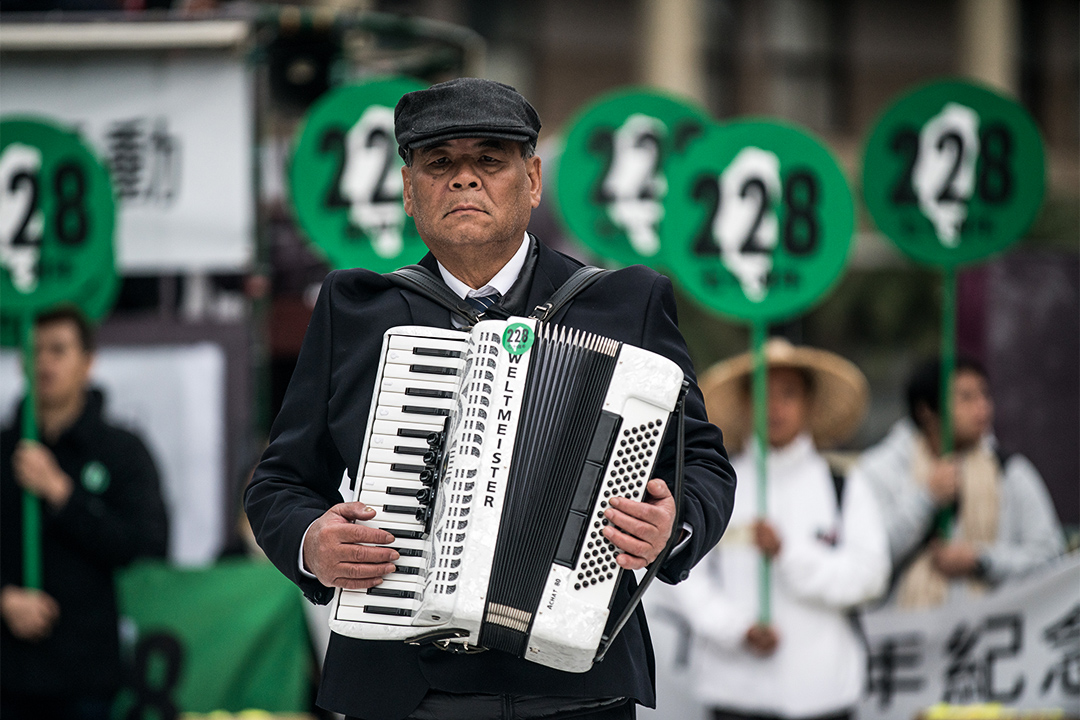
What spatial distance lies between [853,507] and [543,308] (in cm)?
299

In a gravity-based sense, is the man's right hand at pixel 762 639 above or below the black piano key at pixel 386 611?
below

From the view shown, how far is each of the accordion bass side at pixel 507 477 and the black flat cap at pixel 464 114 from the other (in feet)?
1.07

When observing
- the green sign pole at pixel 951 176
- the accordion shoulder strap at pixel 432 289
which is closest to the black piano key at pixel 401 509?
the accordion shoulder strap at pixel 432 289

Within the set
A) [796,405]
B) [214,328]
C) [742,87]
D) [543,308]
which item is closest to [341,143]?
[214,328]

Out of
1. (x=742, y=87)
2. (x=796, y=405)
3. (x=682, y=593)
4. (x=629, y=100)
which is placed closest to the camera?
(x=682, y=593)

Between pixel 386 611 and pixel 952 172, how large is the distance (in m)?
4.28

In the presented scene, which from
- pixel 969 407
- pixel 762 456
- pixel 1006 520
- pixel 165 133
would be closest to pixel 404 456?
pixel 762 456

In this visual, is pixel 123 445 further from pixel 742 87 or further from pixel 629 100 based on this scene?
pixel 742 87

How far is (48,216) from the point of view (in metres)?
5.54

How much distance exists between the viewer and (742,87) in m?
19.3

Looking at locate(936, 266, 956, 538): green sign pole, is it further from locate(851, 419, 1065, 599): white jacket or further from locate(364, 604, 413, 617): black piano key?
locate(364, 604, 413, 617): black piano key

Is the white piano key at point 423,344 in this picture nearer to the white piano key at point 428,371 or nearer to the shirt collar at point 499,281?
the white piano key at point 428,371

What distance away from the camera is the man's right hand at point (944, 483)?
5633mm

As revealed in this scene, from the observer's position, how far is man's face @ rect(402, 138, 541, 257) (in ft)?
7.84
